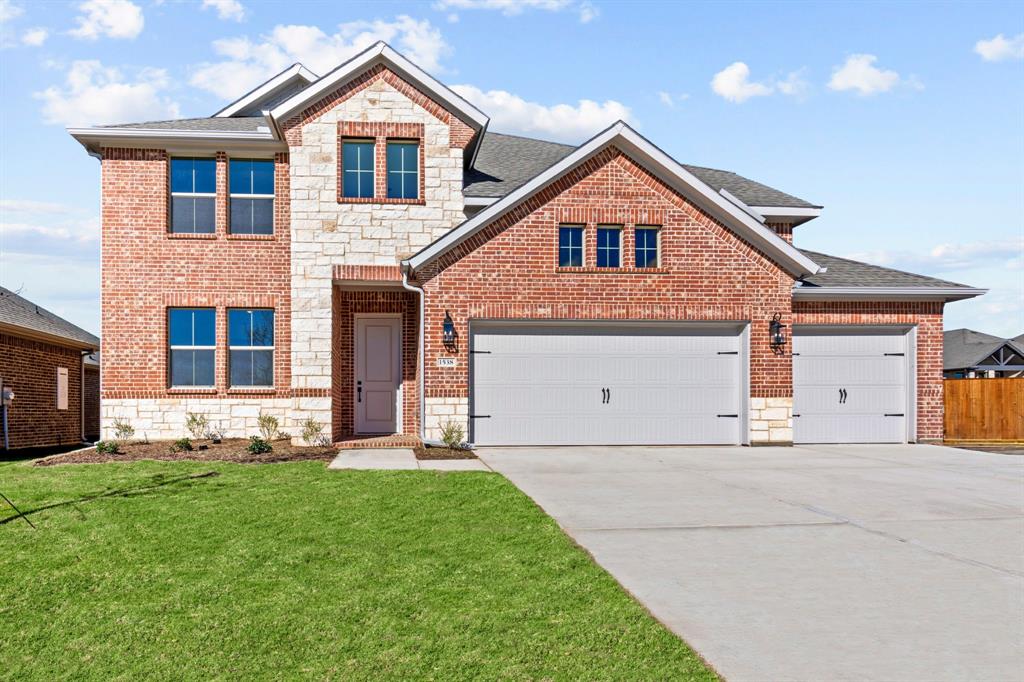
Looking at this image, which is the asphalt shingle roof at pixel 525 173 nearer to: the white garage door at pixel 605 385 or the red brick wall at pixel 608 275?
the red brick wall at pixel 608 275

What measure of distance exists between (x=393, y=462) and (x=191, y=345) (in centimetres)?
663

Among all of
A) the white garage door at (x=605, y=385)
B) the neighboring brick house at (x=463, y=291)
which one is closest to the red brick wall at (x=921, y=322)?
the neighboring brick house at (x=463, y=291)

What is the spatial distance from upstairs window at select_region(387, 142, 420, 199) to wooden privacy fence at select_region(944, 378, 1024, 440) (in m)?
13.2

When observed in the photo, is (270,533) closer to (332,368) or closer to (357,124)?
(332,368)

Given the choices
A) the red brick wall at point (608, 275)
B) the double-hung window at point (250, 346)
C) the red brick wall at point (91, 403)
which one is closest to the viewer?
the red brick wall at point (608, 275)

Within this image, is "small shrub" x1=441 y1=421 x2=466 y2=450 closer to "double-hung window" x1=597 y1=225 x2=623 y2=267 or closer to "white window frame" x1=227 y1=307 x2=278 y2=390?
"white window frame" x1=227 y1=307 x2=278 y2=390

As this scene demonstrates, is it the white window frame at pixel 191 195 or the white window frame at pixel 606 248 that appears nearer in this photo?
the white window frame at pixel 606 248

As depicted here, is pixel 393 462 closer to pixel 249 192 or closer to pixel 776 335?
pixel 249 192

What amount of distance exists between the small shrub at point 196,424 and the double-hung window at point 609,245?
29.5 ft

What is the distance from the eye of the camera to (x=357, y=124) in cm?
1588

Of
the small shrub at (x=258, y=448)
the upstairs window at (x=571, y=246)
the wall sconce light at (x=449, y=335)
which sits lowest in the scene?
the small shrub at (x=258, y=448)

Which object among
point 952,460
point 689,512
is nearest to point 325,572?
point 689,512

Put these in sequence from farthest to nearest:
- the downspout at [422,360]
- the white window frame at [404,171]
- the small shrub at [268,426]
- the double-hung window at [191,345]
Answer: the double-hung window at [191,345] → the white window frame at [404,171] → the small shrub at [268,426] → the downspout at [422,360]

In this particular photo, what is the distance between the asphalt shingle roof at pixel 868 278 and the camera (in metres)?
16.9
